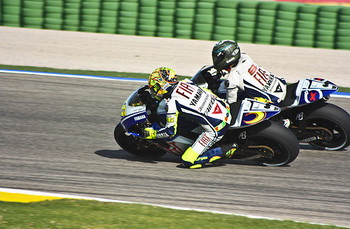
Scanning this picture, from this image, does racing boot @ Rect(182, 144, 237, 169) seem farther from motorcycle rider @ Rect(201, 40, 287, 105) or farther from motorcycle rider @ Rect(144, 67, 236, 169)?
motorcycle rider @ Rect(201, 40, 287, 105)

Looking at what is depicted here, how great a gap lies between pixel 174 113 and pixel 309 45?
8756 millimetres

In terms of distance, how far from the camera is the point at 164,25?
15117 mm

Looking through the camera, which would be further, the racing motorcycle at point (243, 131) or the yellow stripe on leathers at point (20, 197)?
the racing motorcycle at point (243, 131)

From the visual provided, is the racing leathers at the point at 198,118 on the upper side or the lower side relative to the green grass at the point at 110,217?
upper

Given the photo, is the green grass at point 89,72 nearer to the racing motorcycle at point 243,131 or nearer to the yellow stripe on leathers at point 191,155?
the racing motorcycle at point 243,131

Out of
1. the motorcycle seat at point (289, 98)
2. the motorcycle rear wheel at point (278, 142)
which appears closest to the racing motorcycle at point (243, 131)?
the motorcycle rear wheel at point (278, 142)

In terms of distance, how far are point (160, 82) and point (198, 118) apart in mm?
678

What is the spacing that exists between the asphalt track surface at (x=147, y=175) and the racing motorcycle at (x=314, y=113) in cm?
24

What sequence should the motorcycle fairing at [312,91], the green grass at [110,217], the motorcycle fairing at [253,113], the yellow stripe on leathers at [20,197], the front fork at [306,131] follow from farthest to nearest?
the front fork at [306,131], the motorcycle fairing at [312,91], the motorcycle fairing at [253,113], the yellow stripe on leathers at [20,197], the green grass at [110,217]

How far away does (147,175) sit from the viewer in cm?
696

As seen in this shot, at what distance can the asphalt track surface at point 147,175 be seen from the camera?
242 inches

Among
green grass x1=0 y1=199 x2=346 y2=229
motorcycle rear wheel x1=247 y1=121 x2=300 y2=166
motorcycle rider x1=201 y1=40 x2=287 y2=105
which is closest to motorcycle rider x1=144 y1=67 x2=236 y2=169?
motorcycle rear wheel x1=247 y1=121 x2=300 y2=166

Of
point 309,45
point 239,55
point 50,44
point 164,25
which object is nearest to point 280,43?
point 309,45

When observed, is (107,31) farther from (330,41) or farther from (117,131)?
(117,131)
